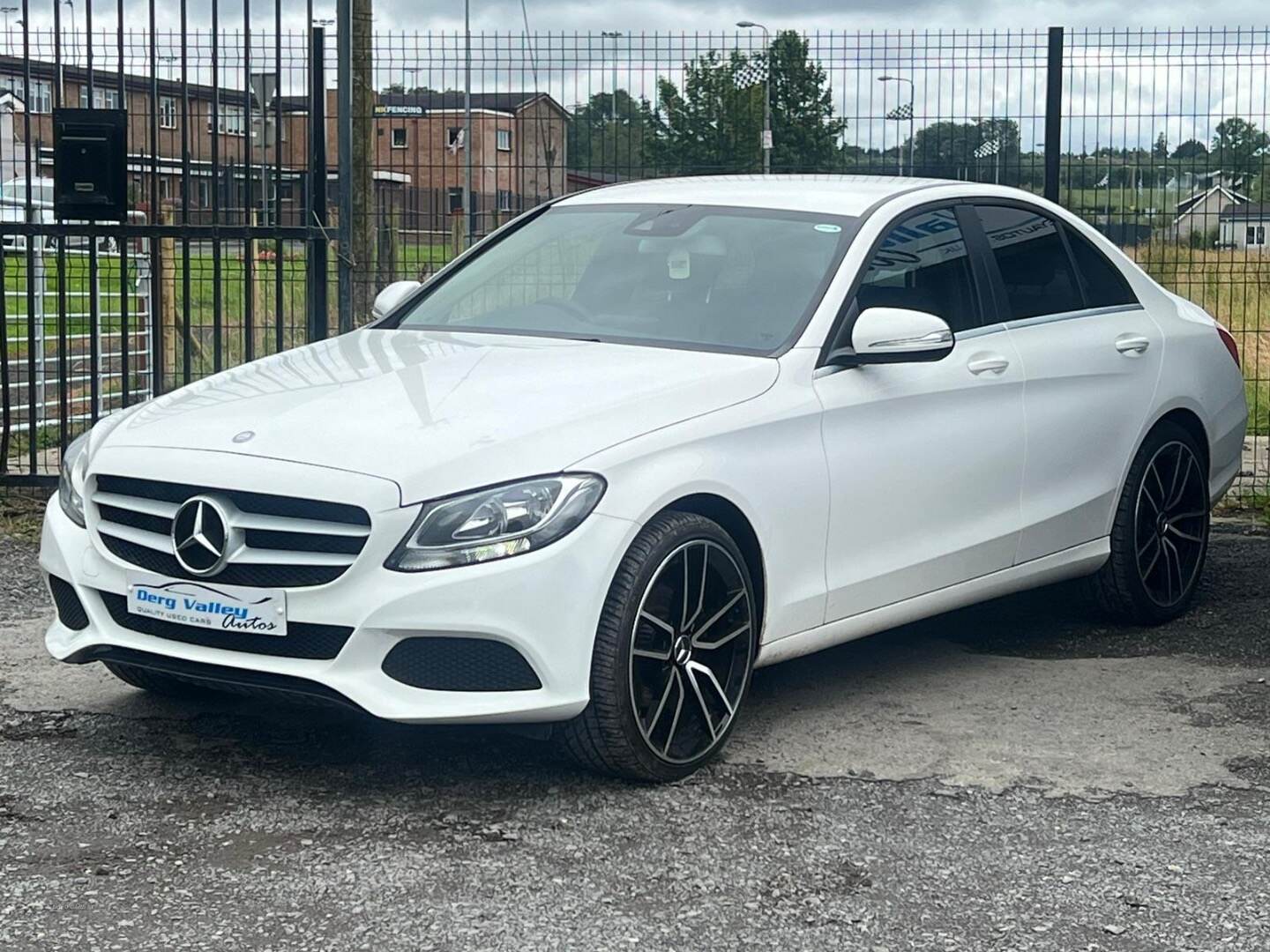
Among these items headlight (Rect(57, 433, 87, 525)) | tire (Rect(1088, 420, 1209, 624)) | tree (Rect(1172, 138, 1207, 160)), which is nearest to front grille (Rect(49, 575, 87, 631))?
headlight (Rect(57, 433, 87, 525))

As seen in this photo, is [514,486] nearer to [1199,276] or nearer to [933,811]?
[933,811]

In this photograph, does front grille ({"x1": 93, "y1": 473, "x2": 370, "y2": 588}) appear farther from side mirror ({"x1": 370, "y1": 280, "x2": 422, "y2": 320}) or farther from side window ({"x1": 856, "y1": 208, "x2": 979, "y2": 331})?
side window ({"x1": 856, "y1": 208, "x2": 979, "y2": 331})

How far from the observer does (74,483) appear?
5.07 m

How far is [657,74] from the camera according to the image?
32.3 ft

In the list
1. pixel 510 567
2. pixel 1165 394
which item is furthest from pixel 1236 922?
pixel 1165 394

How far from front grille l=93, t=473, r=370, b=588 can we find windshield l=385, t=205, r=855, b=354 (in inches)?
54.1

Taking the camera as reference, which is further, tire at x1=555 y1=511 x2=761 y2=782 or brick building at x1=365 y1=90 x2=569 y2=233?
brick building at x1=365 y1=90 x2=569 y2=233

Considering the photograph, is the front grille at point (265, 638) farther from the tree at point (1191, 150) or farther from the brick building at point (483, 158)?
the tree at point (1191, 150)

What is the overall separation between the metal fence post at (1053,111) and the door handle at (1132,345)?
330 centimetres

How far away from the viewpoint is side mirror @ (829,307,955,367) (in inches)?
210

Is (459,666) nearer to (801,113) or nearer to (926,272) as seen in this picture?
(926,272)

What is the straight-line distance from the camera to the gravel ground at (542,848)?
12.7ft

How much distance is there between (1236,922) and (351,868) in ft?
6.41

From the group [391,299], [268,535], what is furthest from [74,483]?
[391,299]
